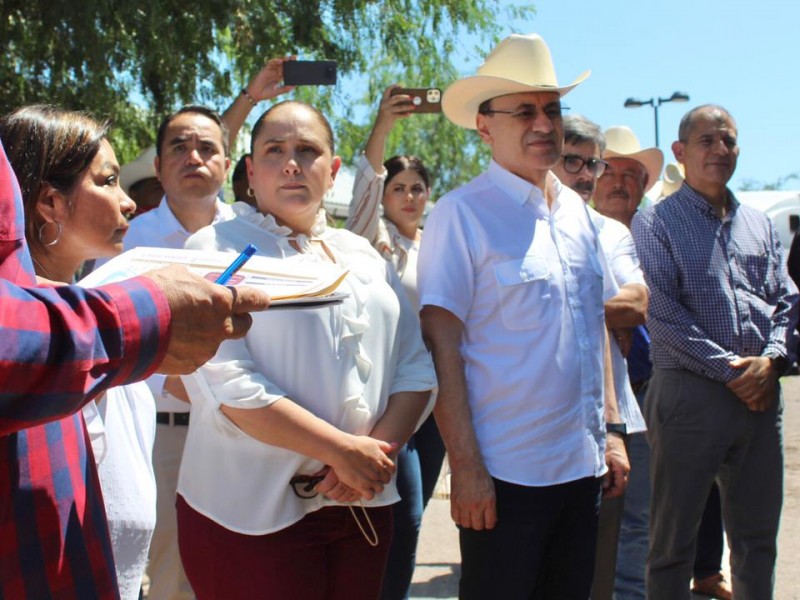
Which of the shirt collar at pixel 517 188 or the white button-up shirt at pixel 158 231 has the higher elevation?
the shirt collar at pixel 517 188

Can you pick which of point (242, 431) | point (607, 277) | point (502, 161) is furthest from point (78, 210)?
point (607, 277)

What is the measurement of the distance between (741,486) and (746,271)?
969mm

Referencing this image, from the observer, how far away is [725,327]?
4223 millimetres

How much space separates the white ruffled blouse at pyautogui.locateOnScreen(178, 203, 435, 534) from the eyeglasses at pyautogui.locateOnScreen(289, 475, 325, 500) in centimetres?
2

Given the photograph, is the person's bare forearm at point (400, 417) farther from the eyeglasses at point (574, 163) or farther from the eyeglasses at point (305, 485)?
the eyeglasses at point (574, 163)

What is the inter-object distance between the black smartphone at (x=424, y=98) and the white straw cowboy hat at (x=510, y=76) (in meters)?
0.75

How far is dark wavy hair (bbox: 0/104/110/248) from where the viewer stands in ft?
6.93

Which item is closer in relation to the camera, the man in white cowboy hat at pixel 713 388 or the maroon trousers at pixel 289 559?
the maroon trousers at pixel 289 559

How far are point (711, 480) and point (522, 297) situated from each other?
1671 millimetres

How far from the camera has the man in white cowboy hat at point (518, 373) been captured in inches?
120

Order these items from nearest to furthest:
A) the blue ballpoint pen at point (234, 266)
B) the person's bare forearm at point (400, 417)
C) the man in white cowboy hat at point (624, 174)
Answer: the blue ballpoint pen at point (234, 266), the person's bare forearm at point (400, 417), the man in white cowboy hat at point (624, 174)

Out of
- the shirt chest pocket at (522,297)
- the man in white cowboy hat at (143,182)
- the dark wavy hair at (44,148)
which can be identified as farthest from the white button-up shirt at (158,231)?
the dark wavy hair at (44,148)

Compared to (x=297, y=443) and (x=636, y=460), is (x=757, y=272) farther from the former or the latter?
(x=297, y=443)

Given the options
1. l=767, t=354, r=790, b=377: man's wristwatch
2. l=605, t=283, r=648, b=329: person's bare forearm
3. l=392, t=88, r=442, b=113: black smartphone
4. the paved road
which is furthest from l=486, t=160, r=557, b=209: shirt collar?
the paved road
